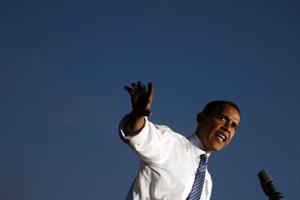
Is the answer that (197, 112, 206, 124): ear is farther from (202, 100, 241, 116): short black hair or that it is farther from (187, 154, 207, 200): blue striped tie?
(187, 154, 207, 200): blue striped tie

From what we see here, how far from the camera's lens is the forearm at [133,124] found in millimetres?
3143

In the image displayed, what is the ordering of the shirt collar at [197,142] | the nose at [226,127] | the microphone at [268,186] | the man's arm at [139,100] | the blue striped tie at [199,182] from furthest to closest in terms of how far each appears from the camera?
1. the nose at [226,127]
2. the shirt collar at [197,142]
3. the blue striped tie at [199,182]
4. the microphone at [268,186]
5. the man's arm at [139,100]

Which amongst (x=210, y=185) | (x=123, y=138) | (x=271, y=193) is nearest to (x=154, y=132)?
(x=123, y=138)

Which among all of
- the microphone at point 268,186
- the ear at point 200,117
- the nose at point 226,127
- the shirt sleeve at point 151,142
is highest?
the ear at point 200,117

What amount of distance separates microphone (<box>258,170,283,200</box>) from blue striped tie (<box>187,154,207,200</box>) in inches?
16.3

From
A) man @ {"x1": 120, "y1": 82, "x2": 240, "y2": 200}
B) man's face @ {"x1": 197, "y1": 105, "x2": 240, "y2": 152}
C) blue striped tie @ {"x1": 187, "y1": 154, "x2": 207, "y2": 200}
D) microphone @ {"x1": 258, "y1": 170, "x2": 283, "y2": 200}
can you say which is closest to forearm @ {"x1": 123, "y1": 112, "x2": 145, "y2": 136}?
man @ {"x1": 120, "y1": 82, "x2": 240, "y2": 200}

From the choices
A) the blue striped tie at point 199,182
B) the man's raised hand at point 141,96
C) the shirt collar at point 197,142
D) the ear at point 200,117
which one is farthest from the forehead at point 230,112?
the man's raised hand at point 141,96

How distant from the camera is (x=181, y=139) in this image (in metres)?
3.84

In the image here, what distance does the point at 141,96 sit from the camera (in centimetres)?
299

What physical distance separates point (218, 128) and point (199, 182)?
478mm

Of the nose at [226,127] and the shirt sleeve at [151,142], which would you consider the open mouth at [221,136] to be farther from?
the shirt sleeve at [151,142]

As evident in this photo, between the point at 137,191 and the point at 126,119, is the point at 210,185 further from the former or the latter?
the point at 126,119

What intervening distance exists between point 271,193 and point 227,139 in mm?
764

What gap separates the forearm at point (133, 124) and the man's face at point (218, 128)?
952 mm
